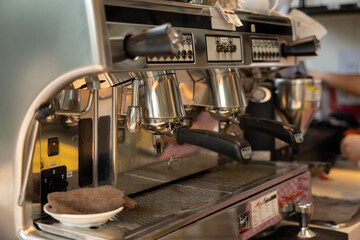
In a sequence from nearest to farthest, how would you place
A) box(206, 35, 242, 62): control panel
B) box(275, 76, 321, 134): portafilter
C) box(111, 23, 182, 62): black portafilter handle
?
box(111, 23, 182, 62): black portafilter handle
box(206, 35, 242, 62): control panel
box(275, 76, 321, 134): portafilter

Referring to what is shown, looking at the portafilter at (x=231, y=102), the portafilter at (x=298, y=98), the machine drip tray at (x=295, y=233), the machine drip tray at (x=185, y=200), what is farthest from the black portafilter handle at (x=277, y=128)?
the portafilter at (x=298, y=98)

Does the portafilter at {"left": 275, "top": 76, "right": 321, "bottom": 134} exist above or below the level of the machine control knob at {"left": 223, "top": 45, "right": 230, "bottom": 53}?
below

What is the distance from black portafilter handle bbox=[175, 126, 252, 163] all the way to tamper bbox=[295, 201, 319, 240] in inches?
12.6

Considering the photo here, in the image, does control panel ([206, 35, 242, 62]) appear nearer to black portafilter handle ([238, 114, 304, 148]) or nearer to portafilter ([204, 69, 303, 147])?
portafilter ([204, 69, 303, 147])

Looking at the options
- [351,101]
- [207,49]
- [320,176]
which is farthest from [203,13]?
[351,101]

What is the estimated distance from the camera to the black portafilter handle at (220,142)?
2.90 ft

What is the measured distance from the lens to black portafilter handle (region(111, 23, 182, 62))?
721 millimetres

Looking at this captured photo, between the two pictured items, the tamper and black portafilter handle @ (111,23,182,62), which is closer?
black portafilter handle @ (111,23,182,62)

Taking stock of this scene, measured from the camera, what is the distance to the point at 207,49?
0.98 metres

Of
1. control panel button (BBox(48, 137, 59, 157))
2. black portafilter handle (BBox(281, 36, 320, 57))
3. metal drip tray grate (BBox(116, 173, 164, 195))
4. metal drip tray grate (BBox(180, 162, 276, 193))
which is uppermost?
black portafilter handle (BBox(281, 36, 320, 57))

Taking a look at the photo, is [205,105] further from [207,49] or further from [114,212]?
[114,212]

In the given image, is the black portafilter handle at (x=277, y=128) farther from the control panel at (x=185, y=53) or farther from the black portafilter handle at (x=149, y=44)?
the black portafilter handle at (x=149, y=44)

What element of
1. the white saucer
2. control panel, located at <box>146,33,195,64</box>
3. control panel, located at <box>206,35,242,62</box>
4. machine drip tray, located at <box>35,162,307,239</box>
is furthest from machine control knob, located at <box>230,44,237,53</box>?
the white saucer

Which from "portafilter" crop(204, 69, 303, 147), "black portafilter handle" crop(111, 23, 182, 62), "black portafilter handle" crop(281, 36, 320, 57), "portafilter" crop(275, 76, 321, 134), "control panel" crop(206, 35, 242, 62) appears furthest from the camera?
"portafilter" crop(275, 76, 321, 134)
